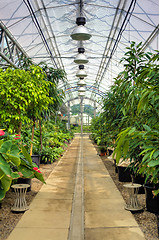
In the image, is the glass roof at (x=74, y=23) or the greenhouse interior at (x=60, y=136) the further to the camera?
the glass roof at (x=74, y=23)

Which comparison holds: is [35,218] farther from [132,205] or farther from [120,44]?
[120,44]

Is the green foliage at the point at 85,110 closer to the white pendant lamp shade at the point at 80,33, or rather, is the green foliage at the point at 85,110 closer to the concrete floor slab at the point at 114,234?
the white pendant lamp shade at the point at 80,33

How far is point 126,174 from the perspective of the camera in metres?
5.32

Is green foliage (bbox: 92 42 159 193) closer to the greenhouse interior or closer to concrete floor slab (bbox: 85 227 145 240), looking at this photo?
the greenhouse interior

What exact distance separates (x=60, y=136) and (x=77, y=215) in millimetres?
6523

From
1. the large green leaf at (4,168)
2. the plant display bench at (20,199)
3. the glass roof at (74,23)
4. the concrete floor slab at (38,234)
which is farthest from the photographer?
the glass roof at (74,23)

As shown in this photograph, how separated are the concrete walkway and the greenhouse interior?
0.04ft

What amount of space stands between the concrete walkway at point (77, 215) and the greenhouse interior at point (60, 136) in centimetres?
1

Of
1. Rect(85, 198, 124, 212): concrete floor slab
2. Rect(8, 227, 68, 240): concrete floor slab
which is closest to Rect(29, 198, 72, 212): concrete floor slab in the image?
Rect(85, 198, 124, 212): concrete floor slab

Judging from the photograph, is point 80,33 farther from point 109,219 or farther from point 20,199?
point 109,219

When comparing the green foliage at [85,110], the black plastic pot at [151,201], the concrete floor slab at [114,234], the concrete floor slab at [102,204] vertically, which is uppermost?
the green foliage at [85,110]

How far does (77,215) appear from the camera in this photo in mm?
3432

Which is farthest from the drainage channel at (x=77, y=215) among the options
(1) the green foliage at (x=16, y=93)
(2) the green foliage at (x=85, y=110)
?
(2) the green foliage at (x=85, y=110)

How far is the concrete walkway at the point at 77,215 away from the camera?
279 cm
